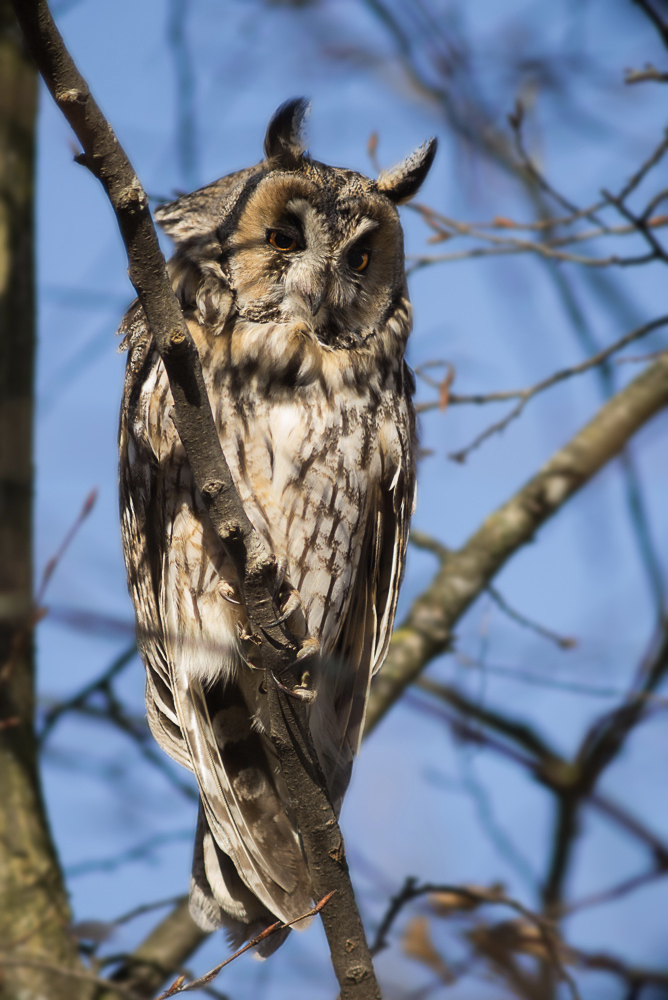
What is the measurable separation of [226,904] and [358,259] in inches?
63.2

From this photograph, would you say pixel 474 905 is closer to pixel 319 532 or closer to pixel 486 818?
pixel 486 818

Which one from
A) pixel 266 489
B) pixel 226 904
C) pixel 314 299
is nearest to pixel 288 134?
pixel 314 299

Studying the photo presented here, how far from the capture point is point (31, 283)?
3383 millimetres

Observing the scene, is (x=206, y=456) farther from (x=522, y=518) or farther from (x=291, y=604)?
(x=522, y=518)

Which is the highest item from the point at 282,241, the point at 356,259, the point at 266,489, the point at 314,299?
the point at 356,259

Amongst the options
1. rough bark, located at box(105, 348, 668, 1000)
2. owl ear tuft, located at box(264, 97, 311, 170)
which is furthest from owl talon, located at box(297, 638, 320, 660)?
rough bark, located at box(105, 348, 668, 1000)

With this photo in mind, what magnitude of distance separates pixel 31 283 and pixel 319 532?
175cm

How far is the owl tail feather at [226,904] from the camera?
2221mm

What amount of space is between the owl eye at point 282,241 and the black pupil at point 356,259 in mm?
174

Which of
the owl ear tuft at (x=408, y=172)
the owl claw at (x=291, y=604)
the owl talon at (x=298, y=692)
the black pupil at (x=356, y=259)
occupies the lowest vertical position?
the owl talon at (x=298, y=692)

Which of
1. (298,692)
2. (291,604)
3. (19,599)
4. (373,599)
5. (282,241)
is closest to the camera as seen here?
(298,692)

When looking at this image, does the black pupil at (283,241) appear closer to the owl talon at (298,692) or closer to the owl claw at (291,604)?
the owl claw at (291,604)

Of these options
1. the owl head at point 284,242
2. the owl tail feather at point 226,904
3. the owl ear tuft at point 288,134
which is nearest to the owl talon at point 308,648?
the owl tail feather at point 226,904

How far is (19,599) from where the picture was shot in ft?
8.65
